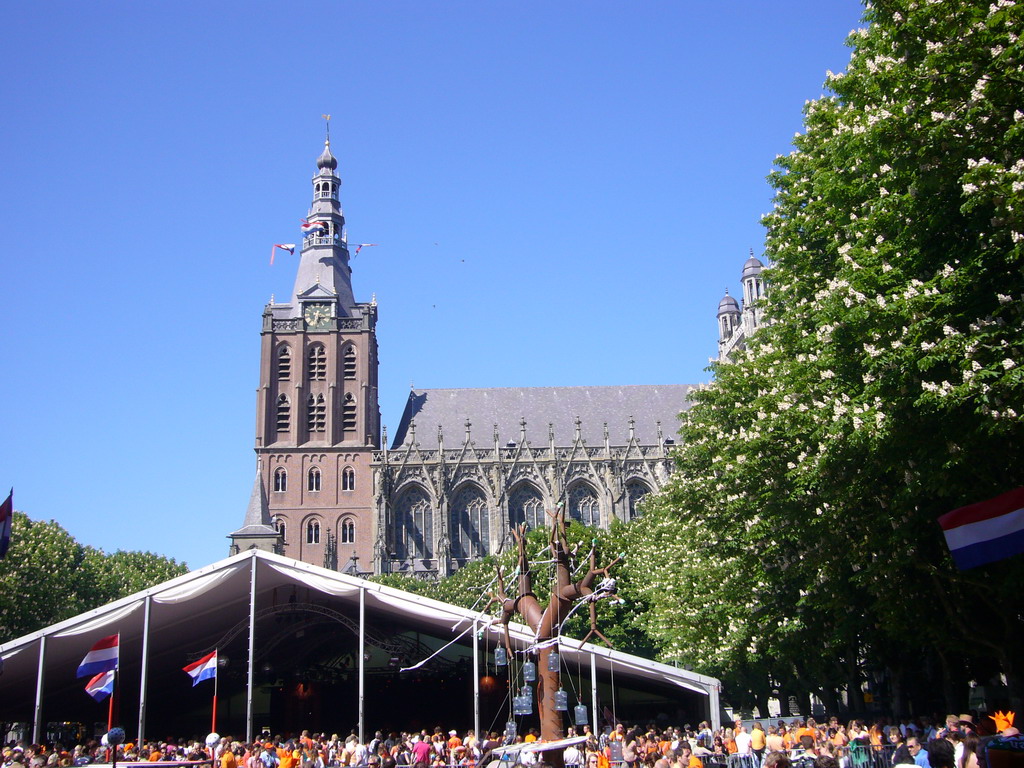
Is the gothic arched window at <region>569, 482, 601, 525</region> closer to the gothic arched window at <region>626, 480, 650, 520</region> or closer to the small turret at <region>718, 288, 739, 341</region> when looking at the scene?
the gothic arched window at <region>626, 480, 650, 520</region>

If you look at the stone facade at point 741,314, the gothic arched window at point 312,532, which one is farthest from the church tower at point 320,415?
the stone facade at point 741,314

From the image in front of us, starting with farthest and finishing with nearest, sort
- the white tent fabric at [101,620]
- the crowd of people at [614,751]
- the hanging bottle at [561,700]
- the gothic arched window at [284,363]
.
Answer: the gothic arched window at [284,363] < the white tent fabric at [101,620] < the hanging bottle at [561,700] < the crowd of people at [614,751]

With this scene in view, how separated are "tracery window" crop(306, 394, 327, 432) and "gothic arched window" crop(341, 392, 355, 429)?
1.47 metres

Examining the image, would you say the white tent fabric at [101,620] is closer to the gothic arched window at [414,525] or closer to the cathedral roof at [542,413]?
the gothic arched window at [414,525]

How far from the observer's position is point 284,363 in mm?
77812

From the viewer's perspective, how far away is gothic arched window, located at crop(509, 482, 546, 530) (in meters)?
76.3

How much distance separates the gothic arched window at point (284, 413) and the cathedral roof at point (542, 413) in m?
9.12

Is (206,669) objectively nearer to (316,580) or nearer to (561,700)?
(316,580)

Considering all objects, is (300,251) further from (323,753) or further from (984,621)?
(984,621)

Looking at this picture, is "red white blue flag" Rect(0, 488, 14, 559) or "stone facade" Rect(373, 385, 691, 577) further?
"stone facade" Rect(373, 385, 691, 577)

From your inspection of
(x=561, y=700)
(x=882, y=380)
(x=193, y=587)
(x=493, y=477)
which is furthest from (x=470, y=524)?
(x=882, y=380)

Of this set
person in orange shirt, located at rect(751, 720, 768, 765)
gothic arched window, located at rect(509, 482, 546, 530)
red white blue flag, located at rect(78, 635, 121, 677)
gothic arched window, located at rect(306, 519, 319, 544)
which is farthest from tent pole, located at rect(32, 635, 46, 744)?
gothic arched window, located at rect(509, 482, 546, 530)

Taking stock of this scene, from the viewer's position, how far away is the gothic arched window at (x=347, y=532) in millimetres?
74375

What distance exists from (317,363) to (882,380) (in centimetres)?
6630
